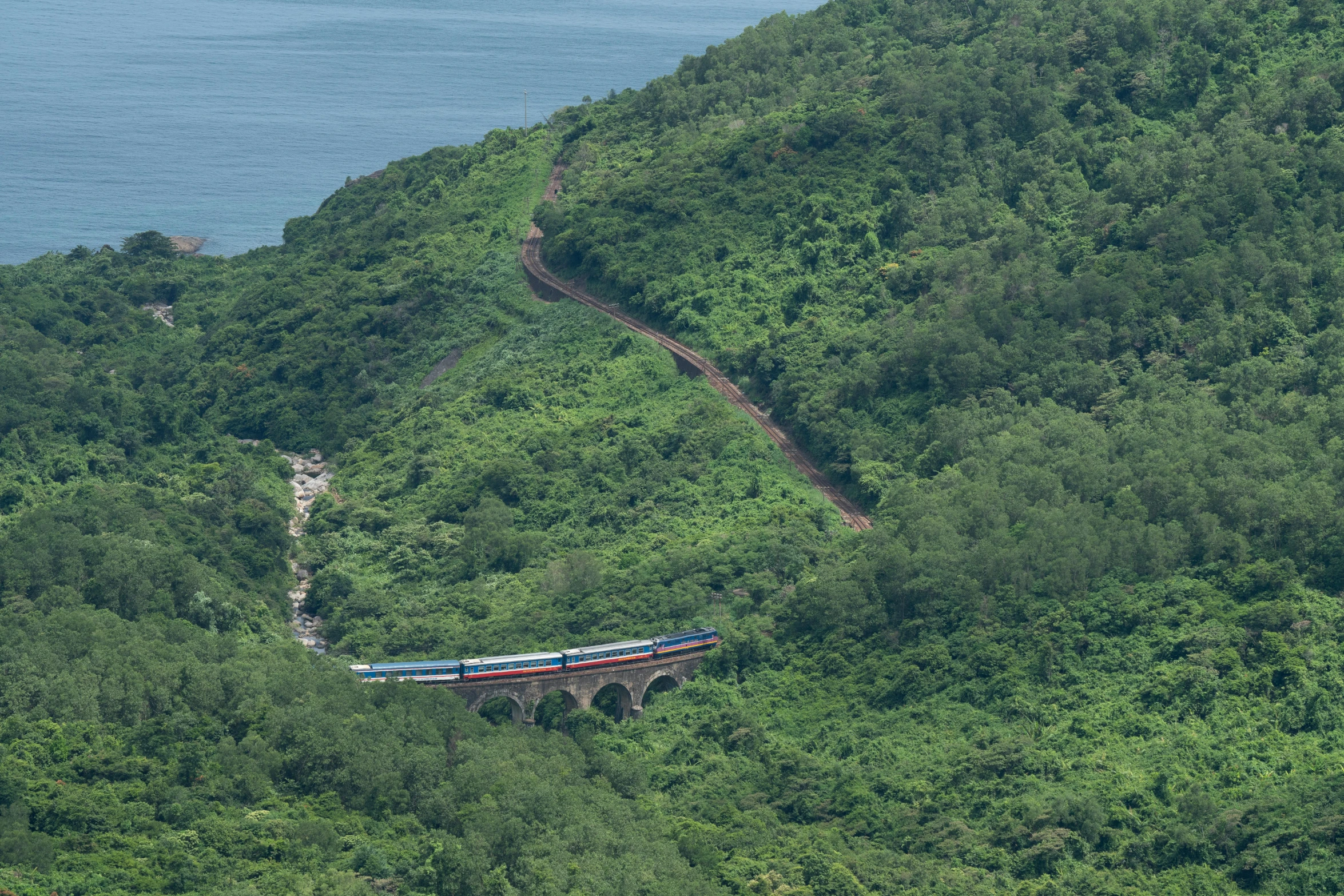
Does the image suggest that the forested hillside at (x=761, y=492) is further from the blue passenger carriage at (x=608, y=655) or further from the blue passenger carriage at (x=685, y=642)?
the blue passenger carriage at (x=608, y=655)

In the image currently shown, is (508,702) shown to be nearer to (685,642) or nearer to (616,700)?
(616,700)

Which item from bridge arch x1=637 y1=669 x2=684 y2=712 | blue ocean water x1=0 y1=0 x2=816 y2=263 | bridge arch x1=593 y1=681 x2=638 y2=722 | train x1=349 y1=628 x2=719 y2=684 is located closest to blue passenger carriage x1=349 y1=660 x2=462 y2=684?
train x1=349 y1=628 x2=719 y2=684

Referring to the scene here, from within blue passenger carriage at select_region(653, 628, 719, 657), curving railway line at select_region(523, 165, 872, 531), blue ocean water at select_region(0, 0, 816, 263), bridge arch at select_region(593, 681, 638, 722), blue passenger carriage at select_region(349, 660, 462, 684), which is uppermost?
blue ocean water at select_region(0, 0, 816, 263)

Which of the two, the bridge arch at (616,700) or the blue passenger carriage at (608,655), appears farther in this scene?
the bridge arch at (616,700)

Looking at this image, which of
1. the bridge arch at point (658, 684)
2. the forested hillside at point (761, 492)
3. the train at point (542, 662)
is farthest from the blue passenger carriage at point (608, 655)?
the forested hillside at point (761, 492)

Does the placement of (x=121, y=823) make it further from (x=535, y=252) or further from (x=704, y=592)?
(x=535, y=252)

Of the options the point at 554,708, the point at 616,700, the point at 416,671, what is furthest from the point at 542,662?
the point at 416,671

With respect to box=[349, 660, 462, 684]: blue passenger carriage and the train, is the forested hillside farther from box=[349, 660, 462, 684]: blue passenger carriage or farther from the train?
box=[349, 660, 462, 684]: blue passenger carriage
